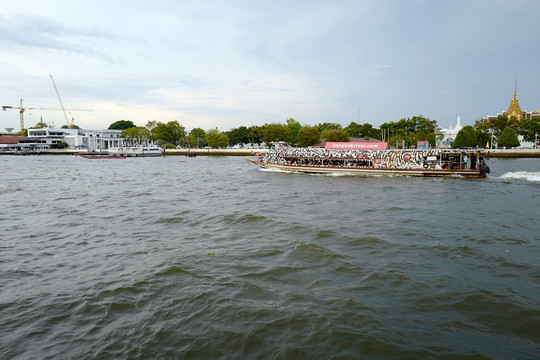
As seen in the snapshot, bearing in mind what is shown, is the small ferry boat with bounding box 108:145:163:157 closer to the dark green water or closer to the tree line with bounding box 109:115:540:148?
the tree line with bounding box 109:115:540:148

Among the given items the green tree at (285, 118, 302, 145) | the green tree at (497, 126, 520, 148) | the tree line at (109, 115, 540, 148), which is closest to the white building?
the tree line at (109, 115, 540, 148)

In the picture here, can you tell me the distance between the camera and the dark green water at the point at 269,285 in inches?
267

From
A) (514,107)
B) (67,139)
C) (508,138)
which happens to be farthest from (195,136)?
(514,107)

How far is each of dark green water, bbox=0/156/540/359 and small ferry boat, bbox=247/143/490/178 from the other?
21.8m

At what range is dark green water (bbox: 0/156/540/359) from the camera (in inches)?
267

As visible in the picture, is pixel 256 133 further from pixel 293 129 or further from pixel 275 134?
pixel 275 134

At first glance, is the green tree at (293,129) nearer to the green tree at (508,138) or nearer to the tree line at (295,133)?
the tree line at (295,133)

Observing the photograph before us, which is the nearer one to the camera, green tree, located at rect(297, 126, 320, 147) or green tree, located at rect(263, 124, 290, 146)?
green tree, located at rect(297, 126, 320, 147)

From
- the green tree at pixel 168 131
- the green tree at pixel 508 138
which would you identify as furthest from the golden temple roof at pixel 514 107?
the green tree at pixel 168 131

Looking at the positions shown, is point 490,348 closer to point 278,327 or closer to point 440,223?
point 278,327

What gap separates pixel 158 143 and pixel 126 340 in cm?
14967

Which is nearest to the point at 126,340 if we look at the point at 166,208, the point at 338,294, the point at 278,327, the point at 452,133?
the point at 278,327

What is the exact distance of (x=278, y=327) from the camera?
734cm

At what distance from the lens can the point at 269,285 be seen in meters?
9.45
